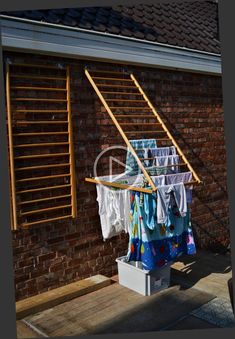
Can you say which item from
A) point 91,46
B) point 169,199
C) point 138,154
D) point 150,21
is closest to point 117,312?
point 169,199

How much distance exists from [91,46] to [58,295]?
115 inches

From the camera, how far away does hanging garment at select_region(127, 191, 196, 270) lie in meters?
4.71

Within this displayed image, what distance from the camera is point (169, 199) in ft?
A: 15.3

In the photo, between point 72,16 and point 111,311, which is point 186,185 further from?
point 72,16

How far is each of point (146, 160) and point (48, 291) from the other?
2.03 meters

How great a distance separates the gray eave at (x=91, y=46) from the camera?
4.35 m

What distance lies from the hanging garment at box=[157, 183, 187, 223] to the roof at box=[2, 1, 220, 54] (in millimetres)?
2033

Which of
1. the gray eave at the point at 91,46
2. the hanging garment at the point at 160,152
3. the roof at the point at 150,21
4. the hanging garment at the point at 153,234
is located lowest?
the hanging garment at the point at 153,234

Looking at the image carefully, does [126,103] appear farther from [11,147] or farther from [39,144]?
[11,147]

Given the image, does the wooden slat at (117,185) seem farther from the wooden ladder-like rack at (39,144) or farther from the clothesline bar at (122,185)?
the wooden ladder-like rack at (39,144)

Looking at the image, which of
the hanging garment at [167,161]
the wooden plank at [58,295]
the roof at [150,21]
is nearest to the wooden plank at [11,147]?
the roof at [150,21]

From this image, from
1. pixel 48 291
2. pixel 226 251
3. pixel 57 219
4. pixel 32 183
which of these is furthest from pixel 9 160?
pixel 226 251

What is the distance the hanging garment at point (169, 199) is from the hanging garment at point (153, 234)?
98mm

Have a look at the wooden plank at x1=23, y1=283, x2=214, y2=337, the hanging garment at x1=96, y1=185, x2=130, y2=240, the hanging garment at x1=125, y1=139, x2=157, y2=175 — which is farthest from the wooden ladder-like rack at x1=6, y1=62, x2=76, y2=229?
the wooden plank at x1=23, y1=283, x2=214, y2=337
